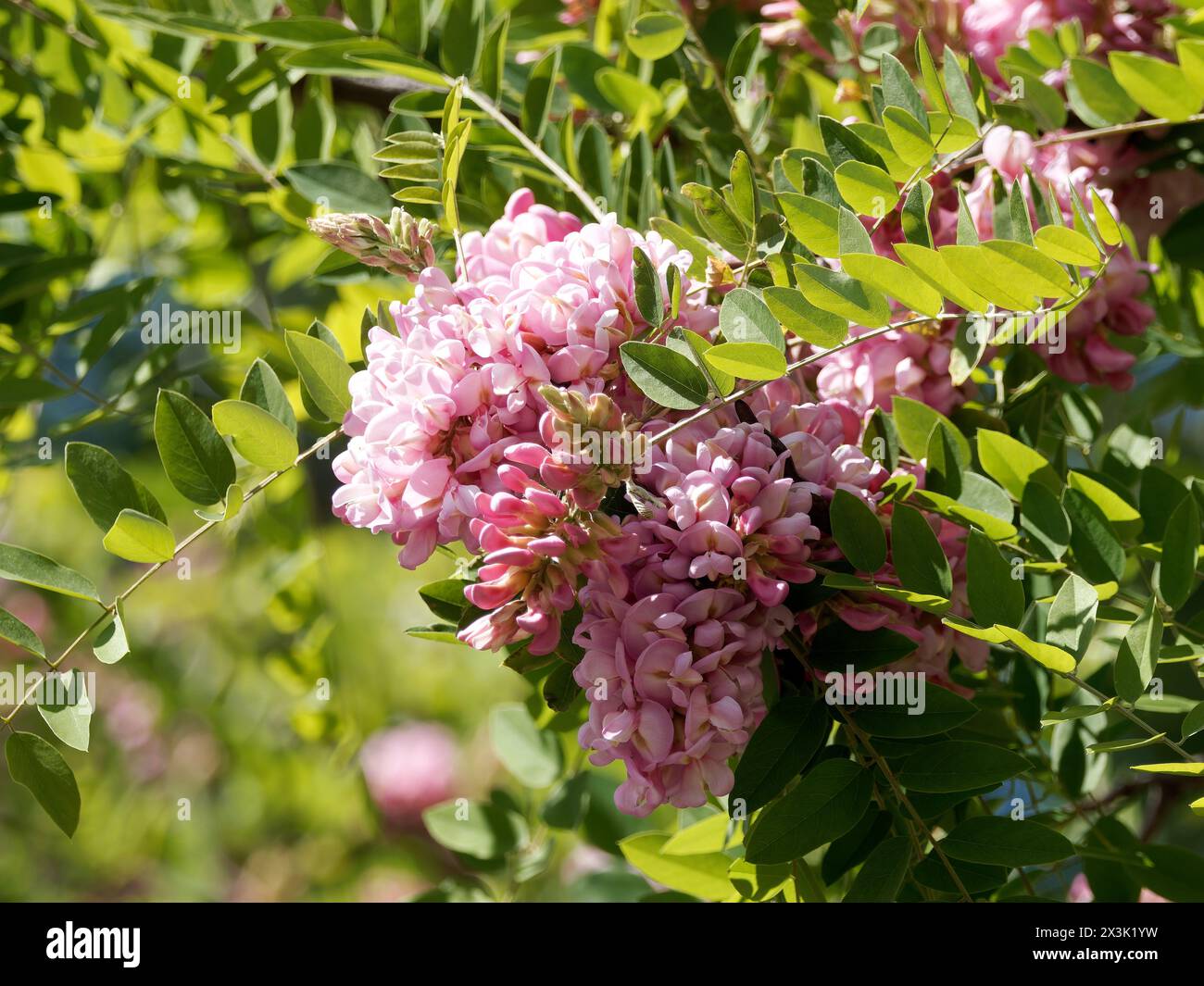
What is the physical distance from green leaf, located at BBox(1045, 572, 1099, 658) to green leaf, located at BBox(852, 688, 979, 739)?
52 millimetres

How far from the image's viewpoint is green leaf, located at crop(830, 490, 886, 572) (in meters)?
0.51

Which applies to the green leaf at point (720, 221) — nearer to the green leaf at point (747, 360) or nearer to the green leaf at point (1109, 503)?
the green leaf at point (747, 360)

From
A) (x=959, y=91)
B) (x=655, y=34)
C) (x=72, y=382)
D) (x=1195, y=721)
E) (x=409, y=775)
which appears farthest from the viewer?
(x=409, y=775)

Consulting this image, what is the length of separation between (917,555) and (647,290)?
0.17 metres

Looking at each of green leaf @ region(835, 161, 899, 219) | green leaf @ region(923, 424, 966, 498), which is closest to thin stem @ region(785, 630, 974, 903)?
green leaf @ region(923, 424, 966, 498)

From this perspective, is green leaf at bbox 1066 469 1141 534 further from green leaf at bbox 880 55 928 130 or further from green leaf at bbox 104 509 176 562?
green leaf at bbox 104 509 176 562

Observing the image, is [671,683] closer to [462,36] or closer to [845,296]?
[845,296]

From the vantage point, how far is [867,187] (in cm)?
55

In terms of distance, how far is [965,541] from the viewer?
1.85ft

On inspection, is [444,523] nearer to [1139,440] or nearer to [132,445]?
[1139,440]

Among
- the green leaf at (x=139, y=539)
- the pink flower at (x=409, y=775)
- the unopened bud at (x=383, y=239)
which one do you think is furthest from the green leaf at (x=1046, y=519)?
the pink flower at (x=409, y=775)

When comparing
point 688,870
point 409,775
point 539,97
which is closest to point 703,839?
point 688,870
